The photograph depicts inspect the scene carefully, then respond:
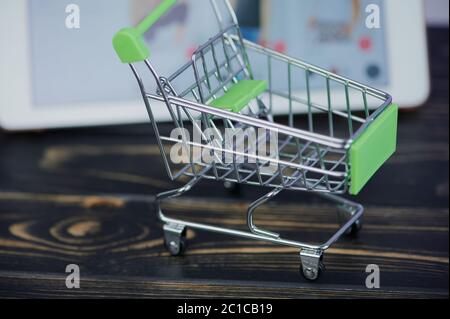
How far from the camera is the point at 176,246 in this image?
1026 mm

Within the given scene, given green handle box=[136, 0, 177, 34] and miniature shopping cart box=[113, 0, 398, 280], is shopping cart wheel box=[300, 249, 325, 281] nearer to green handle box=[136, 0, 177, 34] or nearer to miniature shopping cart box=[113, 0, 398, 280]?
miniature shopping cart box=[113, 0, 398, 280]

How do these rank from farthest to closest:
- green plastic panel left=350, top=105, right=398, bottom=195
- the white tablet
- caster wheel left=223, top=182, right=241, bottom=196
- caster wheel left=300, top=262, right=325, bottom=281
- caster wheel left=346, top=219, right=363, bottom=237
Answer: the white tablet → caster wheel left=223, top=182, right=241, bottom=196 → caster wheel left=346, top=219, right=363, bottom=237 → caster wheel left=300, top=262, right=325, bottom=281 → green plastic panel left=350, top=105, right=398, bottom=195

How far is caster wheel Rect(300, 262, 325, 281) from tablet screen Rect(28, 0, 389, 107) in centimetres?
44

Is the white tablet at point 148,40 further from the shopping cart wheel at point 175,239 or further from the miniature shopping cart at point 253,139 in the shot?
the shopping cart wheel at point 175,239

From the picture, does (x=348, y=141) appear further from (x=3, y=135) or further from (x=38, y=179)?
(x=3, y=135)

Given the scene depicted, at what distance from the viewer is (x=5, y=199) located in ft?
3.94

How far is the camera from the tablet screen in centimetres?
132

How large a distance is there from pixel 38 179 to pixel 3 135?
6.6 inches

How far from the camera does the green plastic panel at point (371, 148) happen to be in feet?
2.78

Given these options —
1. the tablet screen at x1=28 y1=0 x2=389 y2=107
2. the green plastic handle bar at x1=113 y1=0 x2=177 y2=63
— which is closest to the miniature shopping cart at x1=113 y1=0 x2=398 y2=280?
the green plastic handle bar at x1=113 y1=0 x2=177 y2=63

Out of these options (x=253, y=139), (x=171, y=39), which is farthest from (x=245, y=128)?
(x=171, y=39)

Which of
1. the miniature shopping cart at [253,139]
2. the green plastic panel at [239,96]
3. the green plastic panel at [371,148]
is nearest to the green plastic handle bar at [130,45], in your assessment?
the miniature shopping cart at [253,139]

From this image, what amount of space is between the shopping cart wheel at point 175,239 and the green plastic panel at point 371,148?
24 centimetres
